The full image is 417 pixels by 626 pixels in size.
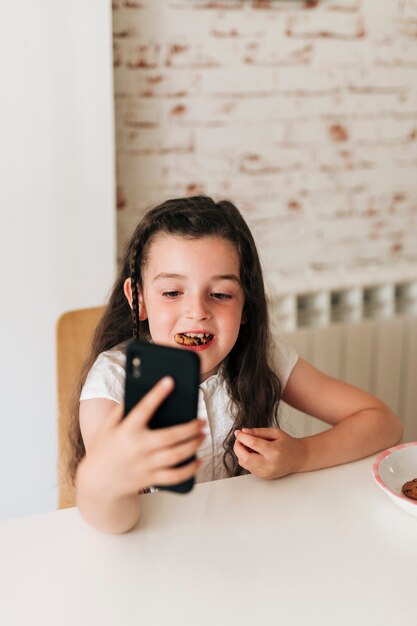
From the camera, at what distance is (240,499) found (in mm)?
1131

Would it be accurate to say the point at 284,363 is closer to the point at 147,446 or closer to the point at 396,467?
the point at 396,467

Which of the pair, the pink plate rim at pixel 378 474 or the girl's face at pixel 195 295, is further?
the girl's face at pixel 195 295

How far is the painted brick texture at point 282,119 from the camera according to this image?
6.91 ft

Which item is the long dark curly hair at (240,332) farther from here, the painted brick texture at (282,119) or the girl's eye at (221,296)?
the painted brick texture at (282,119)

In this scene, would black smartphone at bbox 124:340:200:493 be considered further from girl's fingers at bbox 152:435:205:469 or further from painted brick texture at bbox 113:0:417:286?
painted brick texture at bbox 113:0:417:286

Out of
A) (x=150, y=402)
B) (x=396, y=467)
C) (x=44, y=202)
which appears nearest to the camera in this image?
(x=150, y=402)

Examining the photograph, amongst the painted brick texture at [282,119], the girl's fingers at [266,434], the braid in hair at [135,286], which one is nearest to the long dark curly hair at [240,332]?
the braid in hair at [135,286]

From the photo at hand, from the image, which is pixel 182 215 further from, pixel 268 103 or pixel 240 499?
pixel 268 103

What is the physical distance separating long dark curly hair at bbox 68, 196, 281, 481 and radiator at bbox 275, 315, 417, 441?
85cm

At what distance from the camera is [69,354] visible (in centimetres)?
156

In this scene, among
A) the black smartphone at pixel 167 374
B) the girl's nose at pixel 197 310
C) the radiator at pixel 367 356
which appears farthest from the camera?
the radiator at pixel 367 356

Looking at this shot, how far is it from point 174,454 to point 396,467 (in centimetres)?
51

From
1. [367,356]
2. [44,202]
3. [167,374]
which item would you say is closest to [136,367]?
[167,374]

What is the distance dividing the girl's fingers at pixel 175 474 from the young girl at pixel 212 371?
2cm
